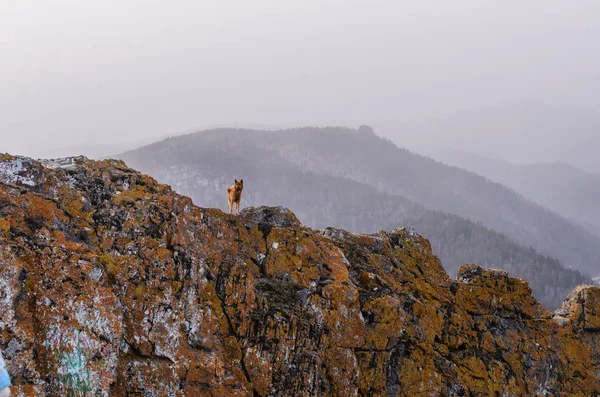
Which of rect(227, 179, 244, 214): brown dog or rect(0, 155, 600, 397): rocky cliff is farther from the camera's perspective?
rect(227, 179, 244, 214): brown dog

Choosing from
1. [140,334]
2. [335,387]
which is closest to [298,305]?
[335,387]

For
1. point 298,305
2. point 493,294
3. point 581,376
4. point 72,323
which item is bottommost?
point 581,376

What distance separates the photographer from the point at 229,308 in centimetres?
1581

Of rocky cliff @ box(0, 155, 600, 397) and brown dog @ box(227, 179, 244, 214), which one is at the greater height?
brown dog @ box(227, 179, 244, 214)

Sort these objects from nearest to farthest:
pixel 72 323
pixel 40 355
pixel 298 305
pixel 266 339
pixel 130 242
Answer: pixel 40 355 < pixel 72 323 < pixel 130 242 < pixel 266 339 < pixel 298 305

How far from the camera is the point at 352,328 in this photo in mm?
17828

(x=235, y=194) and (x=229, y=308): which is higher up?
(x=235, y=194)

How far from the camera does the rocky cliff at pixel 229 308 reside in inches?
459

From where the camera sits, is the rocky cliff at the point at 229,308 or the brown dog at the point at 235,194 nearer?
the rocky cliff at the point at 229,308

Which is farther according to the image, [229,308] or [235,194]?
[235,194]

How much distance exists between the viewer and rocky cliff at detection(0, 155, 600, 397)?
11.6 meters

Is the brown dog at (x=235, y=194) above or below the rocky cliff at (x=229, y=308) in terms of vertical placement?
above

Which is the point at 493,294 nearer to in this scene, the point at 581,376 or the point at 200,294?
the point at 581,376

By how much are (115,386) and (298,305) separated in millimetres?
7635
